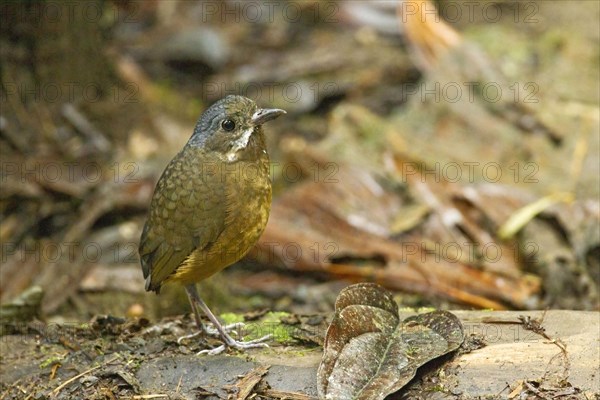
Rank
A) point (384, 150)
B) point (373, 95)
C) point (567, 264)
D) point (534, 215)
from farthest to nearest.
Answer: point (373, 95) → point (384, 150) → point (534, 215) → point (567, 264)

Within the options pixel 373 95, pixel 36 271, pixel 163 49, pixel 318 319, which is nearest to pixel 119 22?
pixel 163 49

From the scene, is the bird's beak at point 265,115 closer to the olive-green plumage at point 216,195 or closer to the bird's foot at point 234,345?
the olive-green plumage at point 216,195

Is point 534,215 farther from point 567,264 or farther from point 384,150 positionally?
point 384,150

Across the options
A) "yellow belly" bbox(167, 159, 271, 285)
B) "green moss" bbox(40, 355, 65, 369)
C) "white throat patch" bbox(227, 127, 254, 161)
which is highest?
"white throat patch" bbox(227, 127, 254, 161)

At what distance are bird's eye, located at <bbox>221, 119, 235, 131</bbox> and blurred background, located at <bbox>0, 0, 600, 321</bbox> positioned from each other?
5.52 ft

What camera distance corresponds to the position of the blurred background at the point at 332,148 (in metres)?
6.38

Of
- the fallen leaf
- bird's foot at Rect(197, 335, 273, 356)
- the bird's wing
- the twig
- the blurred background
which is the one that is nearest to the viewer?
the fallen leaf

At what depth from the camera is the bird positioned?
4473 millimetres

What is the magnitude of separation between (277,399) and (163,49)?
7137 millimetres

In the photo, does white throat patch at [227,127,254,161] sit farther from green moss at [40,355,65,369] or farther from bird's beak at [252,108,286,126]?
green moss at [40,355,65,369]

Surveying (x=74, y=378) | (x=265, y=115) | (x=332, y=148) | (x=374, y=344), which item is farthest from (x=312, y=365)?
(x=332, y=148)

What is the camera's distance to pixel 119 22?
1091 centimetres

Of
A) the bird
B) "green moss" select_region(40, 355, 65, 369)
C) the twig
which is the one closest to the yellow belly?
the bird

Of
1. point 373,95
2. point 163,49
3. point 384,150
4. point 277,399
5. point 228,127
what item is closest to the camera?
point 277,399
